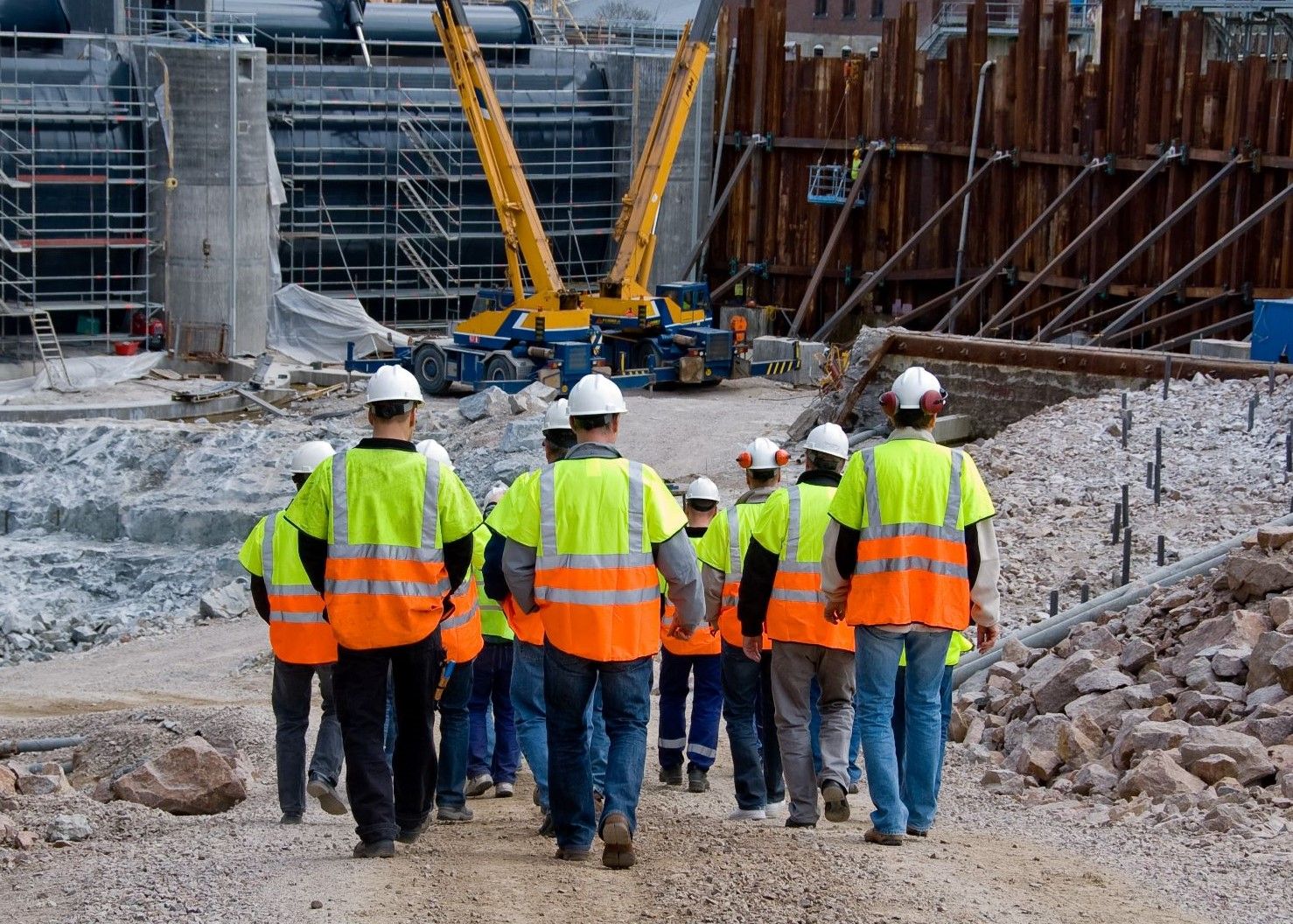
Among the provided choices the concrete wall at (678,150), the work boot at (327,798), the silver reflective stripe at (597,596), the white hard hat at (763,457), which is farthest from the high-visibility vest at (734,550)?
the concrete wall at (678,150)

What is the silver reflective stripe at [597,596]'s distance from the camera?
6.27m

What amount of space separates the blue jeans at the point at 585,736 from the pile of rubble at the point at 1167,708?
80.7 inches

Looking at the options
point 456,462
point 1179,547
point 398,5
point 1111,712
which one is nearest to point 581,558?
point 1111,712

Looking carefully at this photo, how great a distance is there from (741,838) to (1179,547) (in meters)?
5.95

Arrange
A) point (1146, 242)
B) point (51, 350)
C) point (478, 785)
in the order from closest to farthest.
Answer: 1. point (478, 785)
2. point (1146, 242)
3. point (51, 350)

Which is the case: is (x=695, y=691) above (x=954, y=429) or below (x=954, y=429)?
below

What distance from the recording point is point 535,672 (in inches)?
293

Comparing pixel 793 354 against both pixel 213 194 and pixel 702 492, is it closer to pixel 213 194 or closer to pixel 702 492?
pixel 213 194

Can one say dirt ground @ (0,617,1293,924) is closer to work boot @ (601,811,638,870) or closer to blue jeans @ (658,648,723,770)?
work boot @ (601,811,638,870)

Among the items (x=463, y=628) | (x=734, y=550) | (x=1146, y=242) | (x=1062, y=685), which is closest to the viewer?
(x=463, y=628)

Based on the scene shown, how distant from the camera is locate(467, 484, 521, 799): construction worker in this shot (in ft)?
27.0

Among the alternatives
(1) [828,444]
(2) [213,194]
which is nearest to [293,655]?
(1) [828,444]

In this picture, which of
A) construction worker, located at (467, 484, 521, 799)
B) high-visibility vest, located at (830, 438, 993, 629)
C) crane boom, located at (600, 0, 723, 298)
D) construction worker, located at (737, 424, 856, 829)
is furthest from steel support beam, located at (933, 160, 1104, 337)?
high-visibility vest, located at (830, 438, 993, 629)

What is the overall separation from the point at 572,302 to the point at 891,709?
18600 mm
